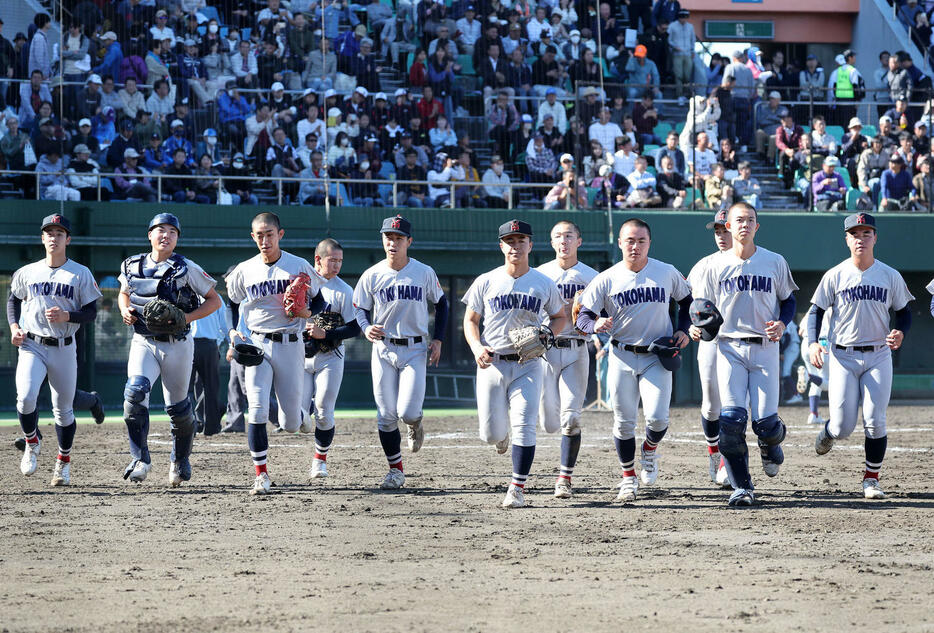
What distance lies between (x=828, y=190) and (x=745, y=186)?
1.89 metres

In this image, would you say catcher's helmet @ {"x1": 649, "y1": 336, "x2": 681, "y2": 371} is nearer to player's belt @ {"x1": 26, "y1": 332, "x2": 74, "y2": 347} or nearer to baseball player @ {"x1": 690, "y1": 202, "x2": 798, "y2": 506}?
baseball player @ {"x1": 690, "y1": 202, "x2": 798, "y2": 506}

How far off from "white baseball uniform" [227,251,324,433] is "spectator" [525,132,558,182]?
1355 cm

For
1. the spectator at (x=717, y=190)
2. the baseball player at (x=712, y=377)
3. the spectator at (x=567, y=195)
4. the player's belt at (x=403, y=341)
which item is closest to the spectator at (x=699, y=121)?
the spectator at (x=717, y=190)

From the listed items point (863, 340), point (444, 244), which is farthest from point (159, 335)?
point (444, 244)

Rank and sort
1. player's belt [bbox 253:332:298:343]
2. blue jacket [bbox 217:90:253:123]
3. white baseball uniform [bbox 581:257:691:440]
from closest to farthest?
white baseball uniform [bbox 581:257:691:440]
player's belt [bbox 253:332:298:343]
blue jacket [bbox 217:90:253:123]

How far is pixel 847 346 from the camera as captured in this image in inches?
394

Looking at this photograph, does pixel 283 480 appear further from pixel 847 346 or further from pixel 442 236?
pixel 442 236

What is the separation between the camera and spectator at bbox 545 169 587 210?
23.2 metres

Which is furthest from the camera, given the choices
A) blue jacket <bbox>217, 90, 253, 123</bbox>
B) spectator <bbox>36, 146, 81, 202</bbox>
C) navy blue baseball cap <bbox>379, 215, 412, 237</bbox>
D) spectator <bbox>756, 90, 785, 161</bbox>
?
spectator <bbox>756, 90, 785, 161</bbox>

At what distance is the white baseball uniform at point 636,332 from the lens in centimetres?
969

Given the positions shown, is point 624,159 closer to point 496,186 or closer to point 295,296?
point 496,186

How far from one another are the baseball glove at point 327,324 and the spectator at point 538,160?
41.5 ft

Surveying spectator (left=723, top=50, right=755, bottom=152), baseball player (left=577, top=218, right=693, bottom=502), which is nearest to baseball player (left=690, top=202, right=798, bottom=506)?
baseball player (left=577, top=218, right=693, bottom=502)

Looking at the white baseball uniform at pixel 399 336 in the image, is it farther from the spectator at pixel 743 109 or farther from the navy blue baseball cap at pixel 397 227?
the spectator at pixel 743 109
